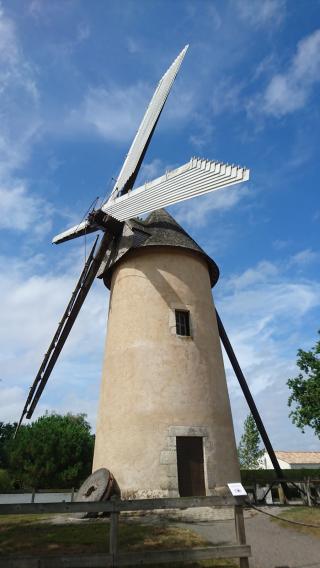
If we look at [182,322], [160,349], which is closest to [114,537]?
[160,349]

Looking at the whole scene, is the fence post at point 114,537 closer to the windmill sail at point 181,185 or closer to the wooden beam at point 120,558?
the wooden beam at point 120,558

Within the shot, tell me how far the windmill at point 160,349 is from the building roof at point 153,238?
0.11 feet

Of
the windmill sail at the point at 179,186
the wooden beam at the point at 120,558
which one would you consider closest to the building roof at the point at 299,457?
the windmill sail at the point at 179,186

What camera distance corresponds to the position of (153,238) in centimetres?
1282

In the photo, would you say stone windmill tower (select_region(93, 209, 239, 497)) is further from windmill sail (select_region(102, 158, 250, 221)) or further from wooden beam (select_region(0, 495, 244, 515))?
wooden beam (select_region(0, 495, 244, 515))

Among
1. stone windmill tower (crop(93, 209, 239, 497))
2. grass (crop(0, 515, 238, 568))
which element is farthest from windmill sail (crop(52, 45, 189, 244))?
grass (crop(0, 515, 238, 568))

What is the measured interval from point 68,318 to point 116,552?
1022 centimetres

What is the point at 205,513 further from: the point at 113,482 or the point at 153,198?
the point at 153,198

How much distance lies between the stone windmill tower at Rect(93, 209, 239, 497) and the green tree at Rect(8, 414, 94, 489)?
13309 millimetres

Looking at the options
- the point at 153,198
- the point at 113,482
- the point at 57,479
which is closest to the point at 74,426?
the point at 57,479

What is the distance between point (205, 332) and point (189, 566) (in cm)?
732

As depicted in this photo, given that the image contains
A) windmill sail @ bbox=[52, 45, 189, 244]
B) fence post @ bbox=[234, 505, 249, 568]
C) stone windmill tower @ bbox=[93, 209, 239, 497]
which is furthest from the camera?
windmill sail @ bbox=[52, 45, 189, 244]

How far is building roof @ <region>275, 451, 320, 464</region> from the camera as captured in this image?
46594 mm

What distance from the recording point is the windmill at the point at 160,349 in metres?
10.1
